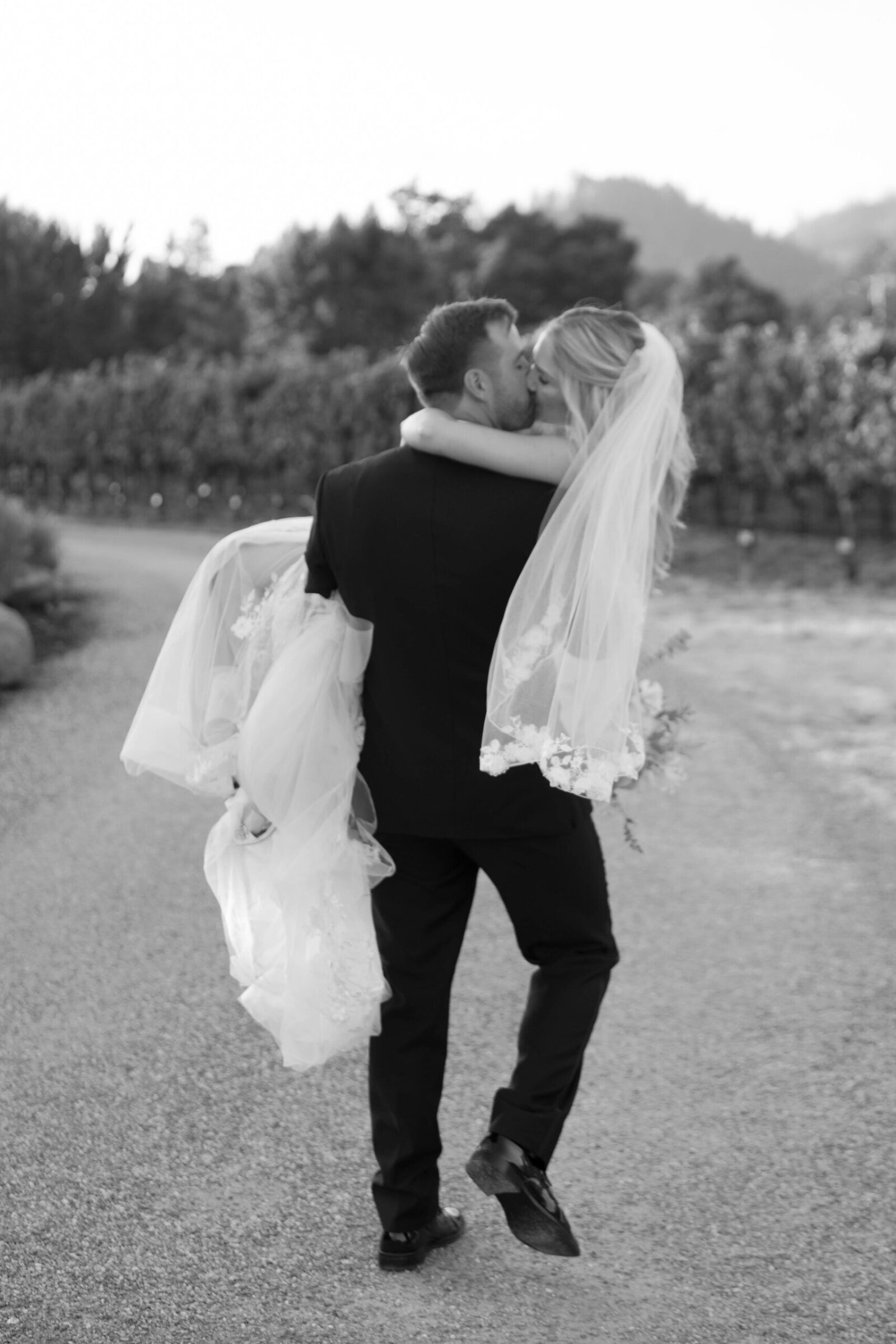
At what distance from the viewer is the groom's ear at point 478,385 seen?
2771 mm

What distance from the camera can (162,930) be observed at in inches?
198

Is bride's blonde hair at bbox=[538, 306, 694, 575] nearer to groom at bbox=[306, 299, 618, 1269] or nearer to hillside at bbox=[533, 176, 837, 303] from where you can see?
groom at bbox=[306, 299, 618, 1269]

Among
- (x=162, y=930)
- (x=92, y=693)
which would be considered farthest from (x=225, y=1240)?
(x=92, y=693)

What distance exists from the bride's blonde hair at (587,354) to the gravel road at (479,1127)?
1.73 meters

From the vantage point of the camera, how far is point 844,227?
185m

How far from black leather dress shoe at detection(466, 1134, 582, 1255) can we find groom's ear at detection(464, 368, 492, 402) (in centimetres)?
149

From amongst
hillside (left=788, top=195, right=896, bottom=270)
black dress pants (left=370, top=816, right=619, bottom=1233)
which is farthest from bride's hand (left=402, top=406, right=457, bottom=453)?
hillside (left=788, top=195, right=896, bottom=270)

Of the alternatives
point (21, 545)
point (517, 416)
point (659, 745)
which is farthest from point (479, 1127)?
point (21, 545)

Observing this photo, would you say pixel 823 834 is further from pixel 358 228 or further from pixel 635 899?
pixel 358 228

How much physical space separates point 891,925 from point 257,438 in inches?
904

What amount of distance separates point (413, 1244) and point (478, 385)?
70.1 inches

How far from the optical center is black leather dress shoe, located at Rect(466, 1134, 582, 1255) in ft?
8.97

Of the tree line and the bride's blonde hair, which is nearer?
the bride's blonde hair

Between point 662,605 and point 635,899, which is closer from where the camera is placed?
point 635,899
